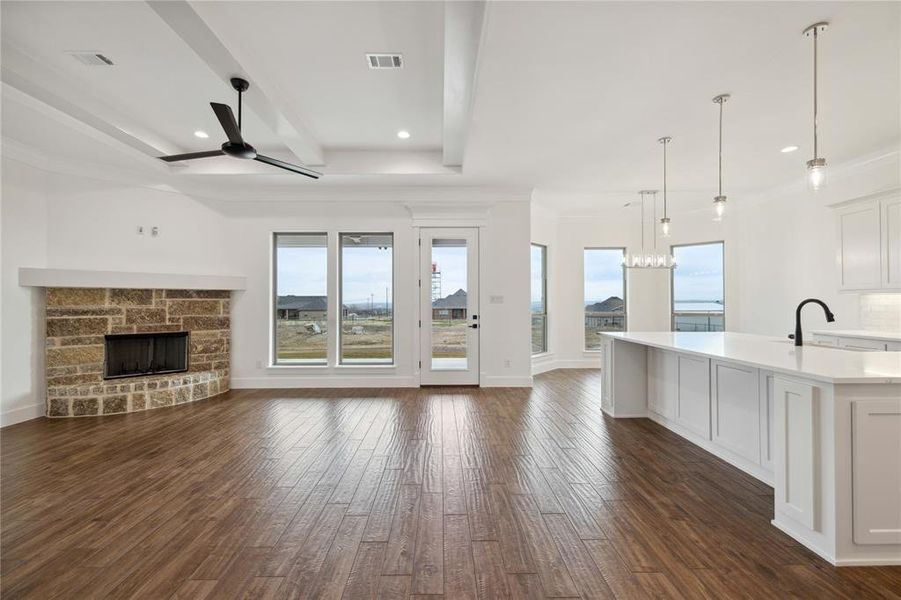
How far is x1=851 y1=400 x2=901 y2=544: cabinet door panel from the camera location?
1.91 meters

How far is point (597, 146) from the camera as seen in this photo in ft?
14.2

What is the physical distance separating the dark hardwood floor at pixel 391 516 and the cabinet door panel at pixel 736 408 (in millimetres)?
228

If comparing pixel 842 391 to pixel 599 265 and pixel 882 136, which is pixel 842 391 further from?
pixel 599 265

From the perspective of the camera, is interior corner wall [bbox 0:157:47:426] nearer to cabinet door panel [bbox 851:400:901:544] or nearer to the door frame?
the door frame

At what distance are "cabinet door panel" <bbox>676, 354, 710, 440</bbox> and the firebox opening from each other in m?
6.25

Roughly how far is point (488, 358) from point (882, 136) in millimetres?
5135

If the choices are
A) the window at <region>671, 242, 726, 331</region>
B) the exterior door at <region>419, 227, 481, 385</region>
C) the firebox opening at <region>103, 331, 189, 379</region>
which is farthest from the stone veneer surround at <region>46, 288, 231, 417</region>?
the window at <region>671, 242, 726, 331</region>

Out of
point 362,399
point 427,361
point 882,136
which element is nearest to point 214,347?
point 362,399

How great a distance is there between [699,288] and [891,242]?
3.41 m

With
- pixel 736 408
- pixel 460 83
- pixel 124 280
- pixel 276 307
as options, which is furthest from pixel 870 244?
pixel 124 280

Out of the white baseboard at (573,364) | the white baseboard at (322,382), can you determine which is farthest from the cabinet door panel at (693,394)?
the white baseboard at (573,364)

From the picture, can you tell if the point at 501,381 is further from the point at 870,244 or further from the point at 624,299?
the point at 870,244

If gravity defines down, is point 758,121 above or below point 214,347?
above

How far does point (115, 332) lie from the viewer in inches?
194
